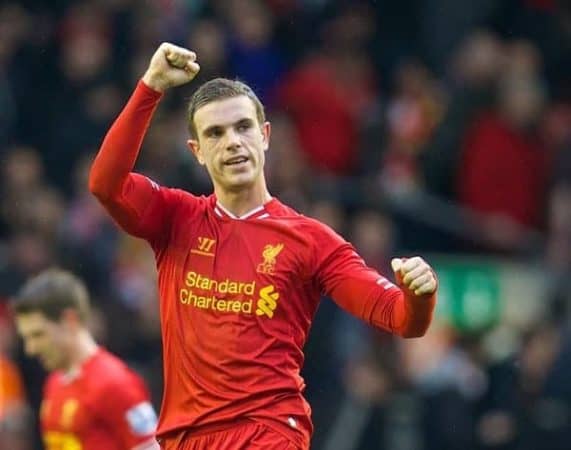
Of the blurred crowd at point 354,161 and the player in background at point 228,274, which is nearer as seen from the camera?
the player in background at point 228,274

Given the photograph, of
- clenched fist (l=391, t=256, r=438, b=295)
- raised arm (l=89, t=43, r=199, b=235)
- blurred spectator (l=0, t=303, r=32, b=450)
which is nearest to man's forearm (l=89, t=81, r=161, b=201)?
raised arm (l=89, t=43, r=199, b=235)

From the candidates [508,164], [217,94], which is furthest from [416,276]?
[508,164]

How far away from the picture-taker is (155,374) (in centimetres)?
1249

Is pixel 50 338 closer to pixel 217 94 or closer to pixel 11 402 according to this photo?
pixel 217 94

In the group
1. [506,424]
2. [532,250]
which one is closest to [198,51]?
[532,250]

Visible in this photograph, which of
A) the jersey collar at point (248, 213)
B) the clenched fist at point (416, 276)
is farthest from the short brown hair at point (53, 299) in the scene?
the clenched fist at point (416, 276)

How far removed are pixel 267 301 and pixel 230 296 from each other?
→ 5.7 inches

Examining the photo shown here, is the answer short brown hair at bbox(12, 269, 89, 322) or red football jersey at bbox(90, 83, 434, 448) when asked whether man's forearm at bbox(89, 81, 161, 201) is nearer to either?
red football jersey at bbox(90, 83, 434, 448)

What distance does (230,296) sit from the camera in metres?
6.75

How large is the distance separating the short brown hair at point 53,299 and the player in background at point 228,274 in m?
1.91

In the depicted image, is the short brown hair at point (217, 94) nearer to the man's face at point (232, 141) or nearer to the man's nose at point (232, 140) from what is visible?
the man's face at point (232, 141)

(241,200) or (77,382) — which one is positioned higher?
(241,200)

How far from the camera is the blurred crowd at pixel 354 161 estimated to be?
12.1 m

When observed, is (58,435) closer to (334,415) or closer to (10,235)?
(334,415)
